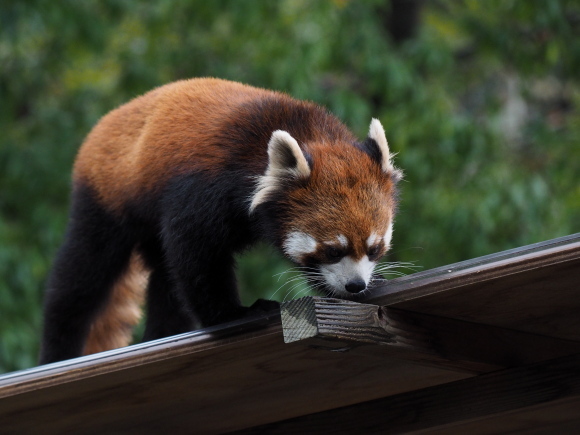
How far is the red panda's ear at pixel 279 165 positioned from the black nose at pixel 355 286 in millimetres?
444

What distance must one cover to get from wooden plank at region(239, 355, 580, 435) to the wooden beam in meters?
0.04

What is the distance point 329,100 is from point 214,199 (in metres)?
3.55

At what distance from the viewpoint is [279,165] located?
298cm

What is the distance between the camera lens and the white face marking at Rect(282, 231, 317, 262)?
293cm

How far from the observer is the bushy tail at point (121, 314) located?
4047mm

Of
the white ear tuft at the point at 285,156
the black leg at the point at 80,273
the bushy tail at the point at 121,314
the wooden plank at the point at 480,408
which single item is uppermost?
the white ear tuft at the point at 285,156

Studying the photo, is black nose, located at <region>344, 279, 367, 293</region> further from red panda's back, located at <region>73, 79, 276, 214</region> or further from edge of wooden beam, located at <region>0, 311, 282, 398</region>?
red panda's back, located at <region>73, 79, 276, 214</region>

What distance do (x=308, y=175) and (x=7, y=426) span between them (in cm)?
120

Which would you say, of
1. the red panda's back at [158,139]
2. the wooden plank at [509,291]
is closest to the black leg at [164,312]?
the red panda's back at [158,139]

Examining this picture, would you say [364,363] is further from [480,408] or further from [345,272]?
[345,272]

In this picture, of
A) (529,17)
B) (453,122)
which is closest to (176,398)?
(453,122)

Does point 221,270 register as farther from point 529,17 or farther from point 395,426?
point 529,17

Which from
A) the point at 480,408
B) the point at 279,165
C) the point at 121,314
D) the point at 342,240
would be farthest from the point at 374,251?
the point at 121,314

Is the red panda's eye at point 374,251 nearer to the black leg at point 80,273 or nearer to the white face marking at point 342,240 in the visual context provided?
the white face marking at point 342,240
